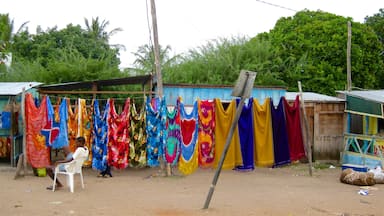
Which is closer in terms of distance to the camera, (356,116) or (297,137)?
(297,137)

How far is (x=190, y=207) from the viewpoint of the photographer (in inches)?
277

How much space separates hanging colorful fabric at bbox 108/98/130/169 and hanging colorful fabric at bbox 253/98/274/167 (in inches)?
116

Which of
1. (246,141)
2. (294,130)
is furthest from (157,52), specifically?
(294,130)

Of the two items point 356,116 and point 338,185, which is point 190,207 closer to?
point 338,185

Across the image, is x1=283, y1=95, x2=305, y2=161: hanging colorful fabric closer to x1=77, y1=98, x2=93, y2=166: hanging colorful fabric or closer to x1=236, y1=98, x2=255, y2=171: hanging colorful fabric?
x1=236, y1=98, x2=255, y2=171: hanging colorful fabric

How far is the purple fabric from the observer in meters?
10.6

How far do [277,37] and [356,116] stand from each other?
9.75 metres

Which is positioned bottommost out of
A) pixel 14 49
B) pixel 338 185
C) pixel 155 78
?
pixel 338 185

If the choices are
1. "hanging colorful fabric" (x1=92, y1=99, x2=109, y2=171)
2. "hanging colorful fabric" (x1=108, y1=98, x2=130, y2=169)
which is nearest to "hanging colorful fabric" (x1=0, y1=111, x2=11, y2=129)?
"hanging colorful fabric" (x1=92, y1=99, x2=109, y2=171)

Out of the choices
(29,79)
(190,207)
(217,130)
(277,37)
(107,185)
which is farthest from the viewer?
(277,37)

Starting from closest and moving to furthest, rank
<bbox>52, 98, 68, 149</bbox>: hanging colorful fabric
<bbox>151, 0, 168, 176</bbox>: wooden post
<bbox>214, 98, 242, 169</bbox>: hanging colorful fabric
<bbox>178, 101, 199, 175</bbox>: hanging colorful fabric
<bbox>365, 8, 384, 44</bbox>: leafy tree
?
<bbox>52, 98, 68, 149</bbox>: hanging colorful fabric
<bbox>178, 101, 199, 175</bbox>: hanging colorful fabric
<bbox>214, 98, 242, 169</bbox>: hanging colorful fabric
<bbox>151, 0, 168, 176</bbox>: wooden post
<bbox>365, 8, 384, 44</bbox>: leafy tree

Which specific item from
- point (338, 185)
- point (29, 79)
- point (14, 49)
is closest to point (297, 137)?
point (338, 185)

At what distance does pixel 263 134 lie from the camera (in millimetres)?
10398

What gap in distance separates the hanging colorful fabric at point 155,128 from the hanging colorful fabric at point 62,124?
1.80 meters
